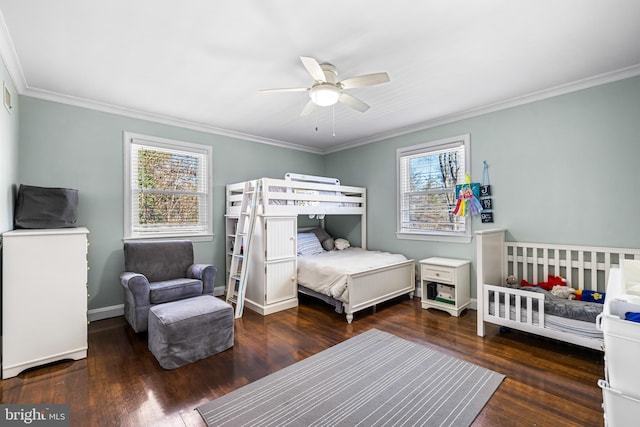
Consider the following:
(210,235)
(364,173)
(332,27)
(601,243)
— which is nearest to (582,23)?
(332,27)

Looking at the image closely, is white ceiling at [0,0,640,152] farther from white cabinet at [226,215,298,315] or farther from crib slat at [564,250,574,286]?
crib slat at [564,250,574,286]

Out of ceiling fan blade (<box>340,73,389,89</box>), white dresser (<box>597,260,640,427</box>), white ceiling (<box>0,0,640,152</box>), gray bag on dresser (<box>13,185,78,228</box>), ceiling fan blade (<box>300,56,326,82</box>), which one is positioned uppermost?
white ceiling (<box>0,0,640,152</box>)

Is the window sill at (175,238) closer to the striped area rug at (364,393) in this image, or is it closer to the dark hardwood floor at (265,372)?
the dark hardwood floor at (265,372)

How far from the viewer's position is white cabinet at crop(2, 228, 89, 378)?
7.27 feet

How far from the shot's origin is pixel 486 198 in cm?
365

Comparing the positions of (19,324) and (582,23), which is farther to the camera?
(19,324)

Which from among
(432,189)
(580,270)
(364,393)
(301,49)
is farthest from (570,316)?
(301,49)

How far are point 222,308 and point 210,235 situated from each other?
1884 millimetres

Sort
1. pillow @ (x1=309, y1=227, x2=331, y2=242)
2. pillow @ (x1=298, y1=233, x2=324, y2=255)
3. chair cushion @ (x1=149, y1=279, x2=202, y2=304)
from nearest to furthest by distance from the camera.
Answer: chair cushion @ (x1=149, y1=279, x2=202, y2=304), pillow @ (x1=298, y1=233, x2=324, y2=255), pillow @ (x1=309, y1=227, x2=331, y2=242)

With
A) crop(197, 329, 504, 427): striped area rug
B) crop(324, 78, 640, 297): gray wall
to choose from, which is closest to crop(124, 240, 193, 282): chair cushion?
crop(197, 329, 504, 427): striped area rug

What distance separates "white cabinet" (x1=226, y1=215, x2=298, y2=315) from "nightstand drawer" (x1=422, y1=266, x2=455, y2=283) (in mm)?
1746

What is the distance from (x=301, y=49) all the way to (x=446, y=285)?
321 centimetres

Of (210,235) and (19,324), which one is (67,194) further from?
(210,235)

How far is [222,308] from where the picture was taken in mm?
2650
